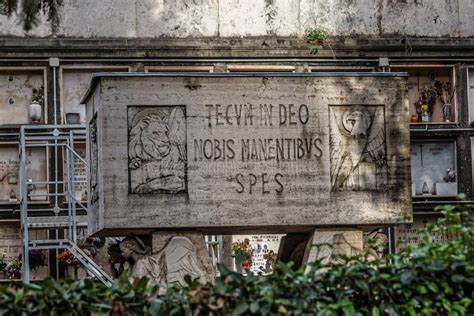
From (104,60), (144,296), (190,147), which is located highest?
(104,60)

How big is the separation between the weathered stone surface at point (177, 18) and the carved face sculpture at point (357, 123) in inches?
352

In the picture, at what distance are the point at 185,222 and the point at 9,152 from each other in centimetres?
885

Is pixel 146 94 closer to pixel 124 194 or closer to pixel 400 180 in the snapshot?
pixel 124 194

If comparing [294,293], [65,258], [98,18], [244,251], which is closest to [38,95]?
[98,18]

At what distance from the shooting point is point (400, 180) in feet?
38.5

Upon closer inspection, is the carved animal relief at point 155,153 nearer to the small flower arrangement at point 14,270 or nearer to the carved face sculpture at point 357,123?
the carved face sculpture at point 357,123

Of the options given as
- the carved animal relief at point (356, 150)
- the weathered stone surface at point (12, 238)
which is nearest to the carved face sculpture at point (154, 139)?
the carved animal relief at point (356, 150)

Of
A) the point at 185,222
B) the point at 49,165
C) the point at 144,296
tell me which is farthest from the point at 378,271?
the point at 49,165

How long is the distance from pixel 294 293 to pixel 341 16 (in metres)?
13.8

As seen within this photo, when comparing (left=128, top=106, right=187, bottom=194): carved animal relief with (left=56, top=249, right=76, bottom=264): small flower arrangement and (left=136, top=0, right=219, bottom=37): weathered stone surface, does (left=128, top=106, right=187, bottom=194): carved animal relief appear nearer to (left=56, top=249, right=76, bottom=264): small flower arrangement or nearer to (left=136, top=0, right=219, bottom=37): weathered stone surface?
(left=56, top=249, right=76, bottom=264): small flower arrangement

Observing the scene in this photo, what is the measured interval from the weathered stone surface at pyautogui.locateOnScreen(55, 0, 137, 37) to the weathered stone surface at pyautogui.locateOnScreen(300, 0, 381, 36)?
242 cm

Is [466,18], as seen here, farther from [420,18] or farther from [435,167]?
[435,167]

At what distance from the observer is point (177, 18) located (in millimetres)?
20516

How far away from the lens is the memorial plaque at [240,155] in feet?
37.2
